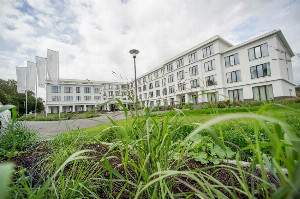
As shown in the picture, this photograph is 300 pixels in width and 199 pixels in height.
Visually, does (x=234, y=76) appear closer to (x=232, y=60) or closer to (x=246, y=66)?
(x=246, y=66)

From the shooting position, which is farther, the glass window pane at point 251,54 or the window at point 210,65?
the window at point 210,65

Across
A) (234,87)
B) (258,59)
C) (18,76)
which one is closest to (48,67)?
(18,76)

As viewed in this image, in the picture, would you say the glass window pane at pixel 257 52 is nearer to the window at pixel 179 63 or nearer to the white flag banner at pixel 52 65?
the window at pixel 179 63

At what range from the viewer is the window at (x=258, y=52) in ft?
50.9

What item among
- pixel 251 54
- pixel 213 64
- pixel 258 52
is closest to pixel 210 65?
pixel 213 64

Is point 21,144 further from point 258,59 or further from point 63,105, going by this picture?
point 63,105

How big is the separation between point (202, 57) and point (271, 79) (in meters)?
9.81

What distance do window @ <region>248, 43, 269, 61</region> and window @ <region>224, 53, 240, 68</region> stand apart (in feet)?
4.87

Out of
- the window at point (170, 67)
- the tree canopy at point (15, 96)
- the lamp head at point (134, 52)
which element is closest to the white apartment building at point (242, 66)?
the window at point (170, 67)

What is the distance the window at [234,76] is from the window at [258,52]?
2.21 meters

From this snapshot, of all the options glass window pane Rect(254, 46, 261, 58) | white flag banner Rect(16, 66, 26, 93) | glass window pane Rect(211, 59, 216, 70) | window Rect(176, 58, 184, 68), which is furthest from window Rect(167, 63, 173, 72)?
white flag banner Rect(16, 66, 26, 93)

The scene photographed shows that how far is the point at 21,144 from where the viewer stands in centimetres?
219

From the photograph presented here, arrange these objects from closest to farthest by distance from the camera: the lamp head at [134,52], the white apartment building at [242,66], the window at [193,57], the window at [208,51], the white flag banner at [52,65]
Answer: the lamp head at [134,52], the white flag banner at [52,65], the white apartment building at [242,66], the window at [208,51], the window at [193,57]

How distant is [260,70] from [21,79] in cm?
2841
